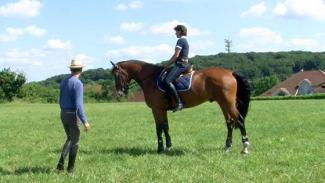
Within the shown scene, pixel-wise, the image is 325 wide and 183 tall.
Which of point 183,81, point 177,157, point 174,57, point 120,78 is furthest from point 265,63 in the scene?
point 177,157

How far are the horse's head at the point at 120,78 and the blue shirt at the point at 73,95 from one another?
3.60 metres

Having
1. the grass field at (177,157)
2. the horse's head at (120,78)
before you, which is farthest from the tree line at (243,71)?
the horse's head at (120,78)

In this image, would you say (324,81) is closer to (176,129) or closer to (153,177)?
(176,129)

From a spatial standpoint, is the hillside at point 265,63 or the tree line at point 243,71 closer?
the tree line at point 243,71

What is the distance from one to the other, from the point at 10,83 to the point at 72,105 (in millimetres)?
69466

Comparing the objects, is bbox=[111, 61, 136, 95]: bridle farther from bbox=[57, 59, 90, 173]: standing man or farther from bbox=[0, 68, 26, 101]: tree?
bbox=[0, 68, 26, 101]: tree

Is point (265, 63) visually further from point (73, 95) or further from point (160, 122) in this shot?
point (73, 95)

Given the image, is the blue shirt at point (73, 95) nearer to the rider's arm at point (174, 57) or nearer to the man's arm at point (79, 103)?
the man's arm at point (79, 103)

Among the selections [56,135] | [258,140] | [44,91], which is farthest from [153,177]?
[44,91]

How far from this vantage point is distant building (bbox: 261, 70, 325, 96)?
123 meters

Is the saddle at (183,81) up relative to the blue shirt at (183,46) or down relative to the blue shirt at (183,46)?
down

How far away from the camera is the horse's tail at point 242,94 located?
1348cm

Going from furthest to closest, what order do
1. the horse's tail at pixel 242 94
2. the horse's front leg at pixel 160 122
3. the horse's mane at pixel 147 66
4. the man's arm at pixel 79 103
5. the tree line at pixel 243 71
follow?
the tree line at pixel 243 71
the horse's mane at pixel 147 66
the horse's front leg at pixel 160 122
the horse's tail at pixel 242 94
the man's arm at pixel 79 103

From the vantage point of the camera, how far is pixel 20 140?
1755 centimetres
